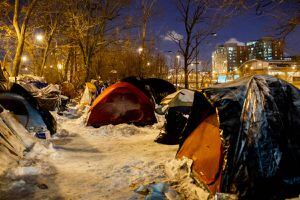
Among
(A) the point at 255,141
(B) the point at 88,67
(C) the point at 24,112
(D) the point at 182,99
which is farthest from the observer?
(B) the point at 88,67

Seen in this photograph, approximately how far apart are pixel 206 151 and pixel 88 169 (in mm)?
2604

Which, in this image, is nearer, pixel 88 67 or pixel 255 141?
pixel 255 141

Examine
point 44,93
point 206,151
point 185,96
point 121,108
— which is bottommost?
point 206,151

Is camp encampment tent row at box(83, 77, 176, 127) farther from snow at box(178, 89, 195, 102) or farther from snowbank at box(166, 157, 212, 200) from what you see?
snowbank at box(166, 157, 212, 200)

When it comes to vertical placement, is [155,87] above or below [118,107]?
above

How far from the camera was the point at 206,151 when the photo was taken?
250 inches

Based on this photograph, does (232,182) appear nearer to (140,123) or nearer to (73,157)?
(73,157)

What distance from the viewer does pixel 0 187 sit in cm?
593

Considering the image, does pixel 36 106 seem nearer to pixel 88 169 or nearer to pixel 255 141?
pixel 88 169

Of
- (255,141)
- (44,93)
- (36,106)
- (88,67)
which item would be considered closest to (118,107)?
(36,106)

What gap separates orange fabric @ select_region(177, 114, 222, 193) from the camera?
5750mm

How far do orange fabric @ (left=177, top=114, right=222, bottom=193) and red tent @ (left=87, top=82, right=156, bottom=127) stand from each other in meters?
5.82

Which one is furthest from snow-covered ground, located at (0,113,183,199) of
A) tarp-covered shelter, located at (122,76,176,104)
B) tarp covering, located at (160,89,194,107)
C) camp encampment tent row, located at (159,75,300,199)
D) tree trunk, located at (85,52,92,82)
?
tree trunk, located at (85,52,92,82)

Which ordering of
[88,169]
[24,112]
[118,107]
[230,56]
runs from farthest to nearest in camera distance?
[230,56] < [118,107] < [24,112] < [88,169]
